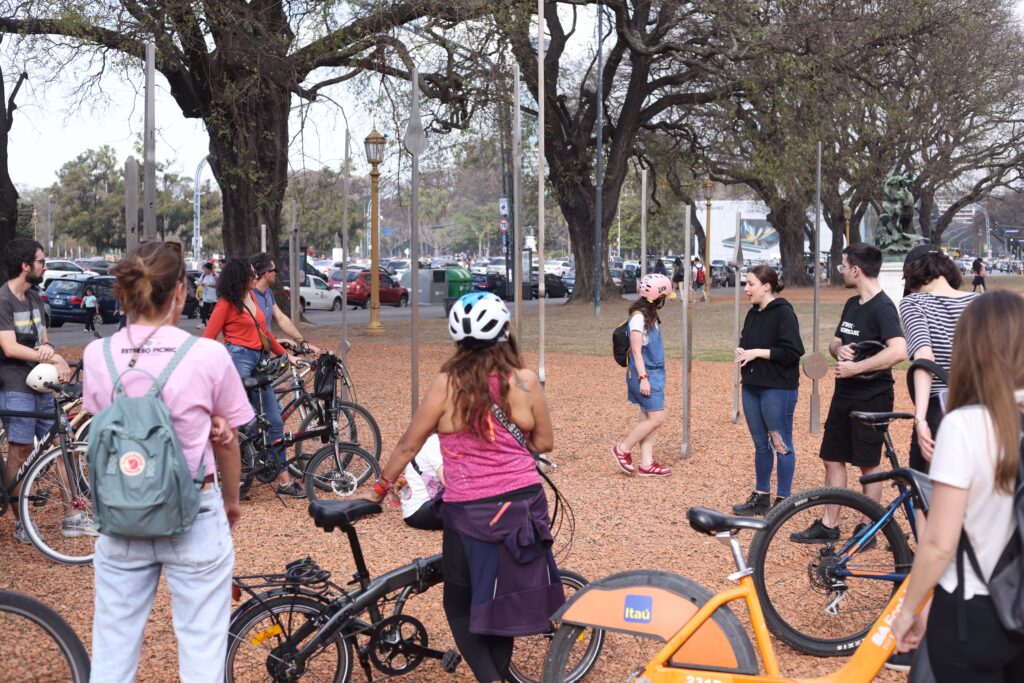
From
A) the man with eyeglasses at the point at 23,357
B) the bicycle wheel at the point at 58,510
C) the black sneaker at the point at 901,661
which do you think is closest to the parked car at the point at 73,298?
the man with eyeglasses at the point at 23,357

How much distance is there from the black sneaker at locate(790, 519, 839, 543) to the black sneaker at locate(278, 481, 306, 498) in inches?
174

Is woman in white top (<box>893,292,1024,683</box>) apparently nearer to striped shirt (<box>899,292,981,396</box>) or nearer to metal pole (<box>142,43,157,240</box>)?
striped shirt (<box>899,292,981,396</box>)

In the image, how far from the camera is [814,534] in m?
5.04

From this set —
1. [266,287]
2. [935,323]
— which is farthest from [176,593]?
[266,287]

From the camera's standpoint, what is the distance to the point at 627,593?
12.3 ft

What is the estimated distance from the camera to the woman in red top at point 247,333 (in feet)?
26.9

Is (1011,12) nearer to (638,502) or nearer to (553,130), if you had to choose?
(553,130)

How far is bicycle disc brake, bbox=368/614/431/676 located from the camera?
4340 mm

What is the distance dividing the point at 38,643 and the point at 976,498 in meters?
2.76

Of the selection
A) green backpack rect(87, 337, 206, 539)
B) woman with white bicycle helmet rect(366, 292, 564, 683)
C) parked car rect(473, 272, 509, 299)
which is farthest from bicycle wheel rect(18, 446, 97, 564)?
parked car rect(473, 272, 509, 299)

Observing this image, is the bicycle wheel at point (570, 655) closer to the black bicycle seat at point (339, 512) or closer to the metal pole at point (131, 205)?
the black bicycle seat at point (339, 512)

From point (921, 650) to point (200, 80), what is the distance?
2055 cm

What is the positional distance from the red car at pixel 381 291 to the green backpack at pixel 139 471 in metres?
40.5

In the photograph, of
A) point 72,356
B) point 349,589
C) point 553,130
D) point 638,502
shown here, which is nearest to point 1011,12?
point 553,130
